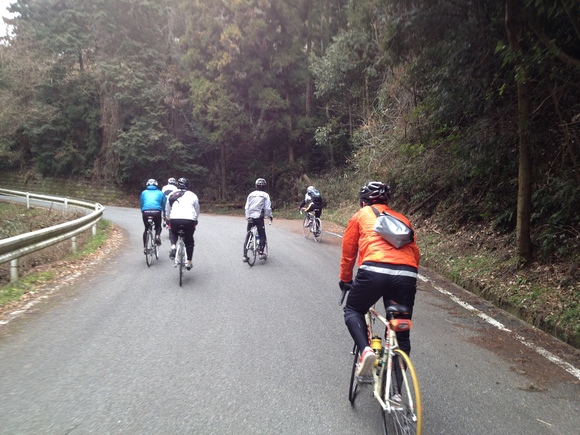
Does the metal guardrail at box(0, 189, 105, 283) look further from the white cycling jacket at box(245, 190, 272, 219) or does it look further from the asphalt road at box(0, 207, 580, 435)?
the white cycling jacket at box(245, 190, 272, 219)

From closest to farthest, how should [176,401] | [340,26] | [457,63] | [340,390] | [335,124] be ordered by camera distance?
[176,401] → [340,390] → [457,63] → [340,26] → [335,124]

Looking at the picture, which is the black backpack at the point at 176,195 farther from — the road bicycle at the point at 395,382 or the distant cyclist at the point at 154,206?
the road bicycle at the point at 395,382

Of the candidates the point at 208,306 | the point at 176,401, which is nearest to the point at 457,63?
the point at 208,306

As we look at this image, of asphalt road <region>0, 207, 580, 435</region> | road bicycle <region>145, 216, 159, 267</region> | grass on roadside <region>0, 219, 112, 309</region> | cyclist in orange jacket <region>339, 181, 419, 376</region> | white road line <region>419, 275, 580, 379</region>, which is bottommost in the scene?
grass on roadside <region>0, 219, 112, 309</region>

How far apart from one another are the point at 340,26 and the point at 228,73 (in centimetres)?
750

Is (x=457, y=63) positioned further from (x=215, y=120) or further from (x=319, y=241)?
(x=215, y=120)

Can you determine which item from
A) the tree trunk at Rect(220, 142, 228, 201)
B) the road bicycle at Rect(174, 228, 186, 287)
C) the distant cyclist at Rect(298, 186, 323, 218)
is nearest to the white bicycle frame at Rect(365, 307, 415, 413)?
the road bicycle at Rect(174, 228, 186, 287)

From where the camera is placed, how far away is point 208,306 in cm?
639

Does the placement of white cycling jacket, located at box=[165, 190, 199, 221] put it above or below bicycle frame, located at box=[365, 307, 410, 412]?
above

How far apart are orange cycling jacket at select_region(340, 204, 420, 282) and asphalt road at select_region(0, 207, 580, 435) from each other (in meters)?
1.22

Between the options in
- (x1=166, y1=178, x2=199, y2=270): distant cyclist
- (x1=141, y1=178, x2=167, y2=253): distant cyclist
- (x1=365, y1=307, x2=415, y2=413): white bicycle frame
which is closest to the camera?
(x1=365, y1=307, x2=415, y2=413): white bicycle frame

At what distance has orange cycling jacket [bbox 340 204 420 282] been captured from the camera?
11.1 ft

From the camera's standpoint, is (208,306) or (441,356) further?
(208,306)

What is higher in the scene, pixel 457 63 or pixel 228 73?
pixel 228 73
